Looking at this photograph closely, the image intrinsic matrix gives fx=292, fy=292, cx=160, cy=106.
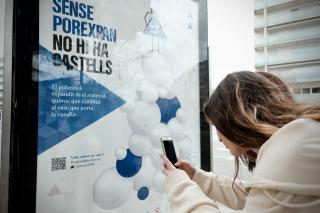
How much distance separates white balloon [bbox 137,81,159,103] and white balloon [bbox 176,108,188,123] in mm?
167

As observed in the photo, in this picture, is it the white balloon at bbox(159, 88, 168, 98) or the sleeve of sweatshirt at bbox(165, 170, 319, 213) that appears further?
the white balloon at bbox(159, 88, 168, 98)

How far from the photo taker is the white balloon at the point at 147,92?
119 centimetres

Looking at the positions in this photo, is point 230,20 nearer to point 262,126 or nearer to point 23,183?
point 262,126

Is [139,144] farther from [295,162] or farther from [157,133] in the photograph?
[295,162]

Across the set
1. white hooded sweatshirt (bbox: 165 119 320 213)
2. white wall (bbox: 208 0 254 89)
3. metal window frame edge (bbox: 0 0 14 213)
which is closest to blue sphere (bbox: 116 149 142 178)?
metal window frame edge (bbox: 0 0 14 213)

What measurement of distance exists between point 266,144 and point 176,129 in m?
0.67

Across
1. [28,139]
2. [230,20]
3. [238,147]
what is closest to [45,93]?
[28,139]

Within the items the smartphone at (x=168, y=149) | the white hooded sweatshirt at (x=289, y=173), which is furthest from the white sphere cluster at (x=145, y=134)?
the white hooded sweatshirt at (x=289, y=173)

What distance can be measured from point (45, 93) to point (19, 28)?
8.0 inches

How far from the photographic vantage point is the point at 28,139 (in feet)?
2.83

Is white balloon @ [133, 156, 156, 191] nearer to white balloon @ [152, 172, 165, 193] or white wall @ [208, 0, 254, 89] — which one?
white balloon @ [152, 172, 165, 193]

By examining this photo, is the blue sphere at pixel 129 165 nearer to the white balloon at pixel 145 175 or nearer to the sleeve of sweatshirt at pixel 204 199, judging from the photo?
the white balloon at pixel 145 175

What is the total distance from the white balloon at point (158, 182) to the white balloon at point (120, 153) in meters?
0.20

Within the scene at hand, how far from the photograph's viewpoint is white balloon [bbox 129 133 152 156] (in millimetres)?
1161
